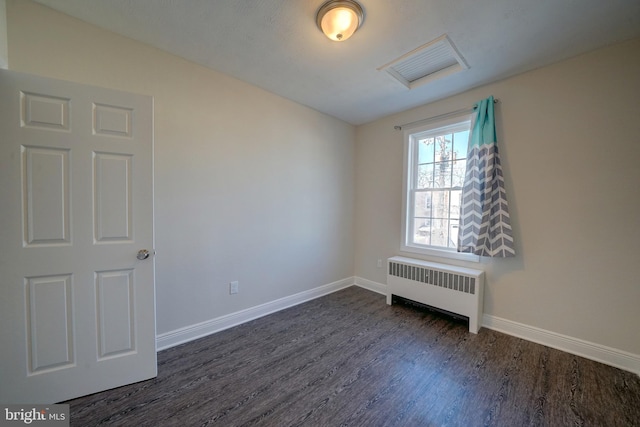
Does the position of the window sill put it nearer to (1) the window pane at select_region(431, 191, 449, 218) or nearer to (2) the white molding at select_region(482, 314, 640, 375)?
(1) the window pane at select_region(431, 191, 449, 218)

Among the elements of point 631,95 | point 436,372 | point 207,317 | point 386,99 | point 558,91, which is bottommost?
point 436,372

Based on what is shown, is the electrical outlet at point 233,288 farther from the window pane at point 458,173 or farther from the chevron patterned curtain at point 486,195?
the window pane at point 458,173

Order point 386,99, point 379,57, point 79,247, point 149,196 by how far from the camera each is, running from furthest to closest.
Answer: point 386,99
point 379,57
point 149,196
point 79,247

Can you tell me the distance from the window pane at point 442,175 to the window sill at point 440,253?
816 mm

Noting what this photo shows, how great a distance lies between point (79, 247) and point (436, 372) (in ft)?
8.81

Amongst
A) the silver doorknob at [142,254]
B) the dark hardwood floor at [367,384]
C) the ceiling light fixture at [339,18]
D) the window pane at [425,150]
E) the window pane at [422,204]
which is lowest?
the dark hardwood floor at [367,384]

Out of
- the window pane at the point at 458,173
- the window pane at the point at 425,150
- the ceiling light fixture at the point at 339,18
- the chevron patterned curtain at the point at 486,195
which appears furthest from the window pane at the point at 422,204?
the ceiling light fixture at the point at 339,18

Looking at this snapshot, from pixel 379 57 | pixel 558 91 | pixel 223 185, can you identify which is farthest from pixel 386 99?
pixel 223 185

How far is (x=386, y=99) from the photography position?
9.46 feet

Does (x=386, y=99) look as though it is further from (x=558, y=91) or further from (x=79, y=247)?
(x=79, y=247)

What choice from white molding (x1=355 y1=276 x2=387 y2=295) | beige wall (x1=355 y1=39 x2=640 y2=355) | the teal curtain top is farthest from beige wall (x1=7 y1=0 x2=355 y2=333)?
beige wall (x1=355 y1=39 x2=640 y2=355)

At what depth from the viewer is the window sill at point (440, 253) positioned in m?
2.67

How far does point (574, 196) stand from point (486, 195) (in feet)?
2.10

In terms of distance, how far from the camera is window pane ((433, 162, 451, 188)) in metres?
2.92
